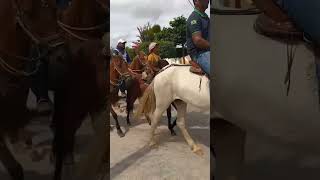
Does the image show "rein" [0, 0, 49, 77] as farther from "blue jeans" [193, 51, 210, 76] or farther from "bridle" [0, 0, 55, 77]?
"blue jeans" [193, 51, 210, 76]

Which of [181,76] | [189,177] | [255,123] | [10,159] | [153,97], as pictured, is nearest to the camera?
[255,123]

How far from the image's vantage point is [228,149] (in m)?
3.26

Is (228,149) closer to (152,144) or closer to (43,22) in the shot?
(43,22)

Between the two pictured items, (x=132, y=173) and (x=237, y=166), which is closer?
(x=237, y=166)

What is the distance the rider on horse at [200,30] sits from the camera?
15.5 feet

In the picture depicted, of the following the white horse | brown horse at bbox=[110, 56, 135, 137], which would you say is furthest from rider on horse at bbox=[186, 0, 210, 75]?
brown horse at bbox=[110, 56, 135, 137]

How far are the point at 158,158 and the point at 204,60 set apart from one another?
1367mm

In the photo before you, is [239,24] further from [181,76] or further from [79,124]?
[181,76]

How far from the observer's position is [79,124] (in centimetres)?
342

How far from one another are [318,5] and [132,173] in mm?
2536

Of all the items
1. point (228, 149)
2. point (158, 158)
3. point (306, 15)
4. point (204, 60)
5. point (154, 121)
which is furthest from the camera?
point (154, 121)

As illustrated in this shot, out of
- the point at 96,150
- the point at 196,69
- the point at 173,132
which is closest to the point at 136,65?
the point at 173,132

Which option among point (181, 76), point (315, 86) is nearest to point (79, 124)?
point (315, 86)

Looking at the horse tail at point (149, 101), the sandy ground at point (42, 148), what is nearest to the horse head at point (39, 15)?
the sandy ground at point (42, 148)
